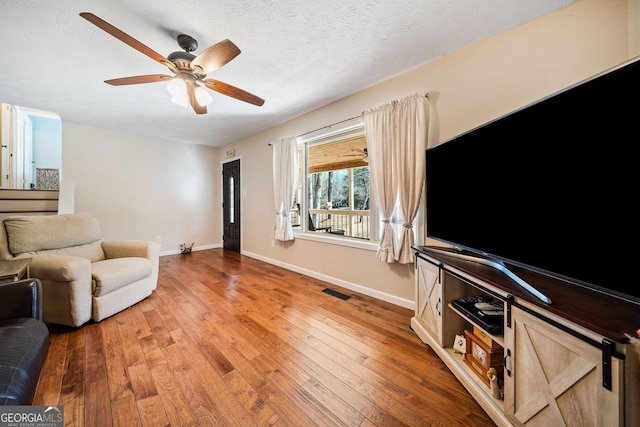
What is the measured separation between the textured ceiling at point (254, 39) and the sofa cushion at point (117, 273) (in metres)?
2.00

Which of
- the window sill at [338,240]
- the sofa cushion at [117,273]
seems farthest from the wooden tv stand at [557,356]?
the sofa cushion at [117,273]

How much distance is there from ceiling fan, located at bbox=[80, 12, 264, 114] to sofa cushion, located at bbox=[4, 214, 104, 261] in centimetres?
166

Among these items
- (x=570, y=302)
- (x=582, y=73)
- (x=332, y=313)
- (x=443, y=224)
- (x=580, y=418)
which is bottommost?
(x=332, y=313)

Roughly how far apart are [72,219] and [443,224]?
390cm

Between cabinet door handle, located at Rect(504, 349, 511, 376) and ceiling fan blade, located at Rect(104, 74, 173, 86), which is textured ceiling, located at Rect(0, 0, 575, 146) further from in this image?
cabinet door handle, located at Rect(504, 349, 511, 376)

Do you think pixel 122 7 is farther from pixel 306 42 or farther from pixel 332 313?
pixel 332 313

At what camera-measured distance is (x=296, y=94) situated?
8.97 ft

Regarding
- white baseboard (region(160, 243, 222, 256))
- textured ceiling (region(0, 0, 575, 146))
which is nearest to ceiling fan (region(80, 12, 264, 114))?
textured ceiling (region(0, 0, 575, 146))

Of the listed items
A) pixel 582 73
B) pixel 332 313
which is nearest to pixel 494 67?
pixel 582 73

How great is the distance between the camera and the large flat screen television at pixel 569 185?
29.2 inches

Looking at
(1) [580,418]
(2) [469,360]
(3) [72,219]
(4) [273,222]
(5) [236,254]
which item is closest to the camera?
(1) [580,418]

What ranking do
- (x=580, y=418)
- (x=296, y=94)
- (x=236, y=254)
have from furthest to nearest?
(x=236, y=254)
(x=296, y=94)
(x=580, y=418)

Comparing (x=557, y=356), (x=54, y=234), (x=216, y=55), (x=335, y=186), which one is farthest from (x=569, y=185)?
(x=54, y=234)

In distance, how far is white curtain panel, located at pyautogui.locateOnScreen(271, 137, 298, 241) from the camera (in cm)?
340
